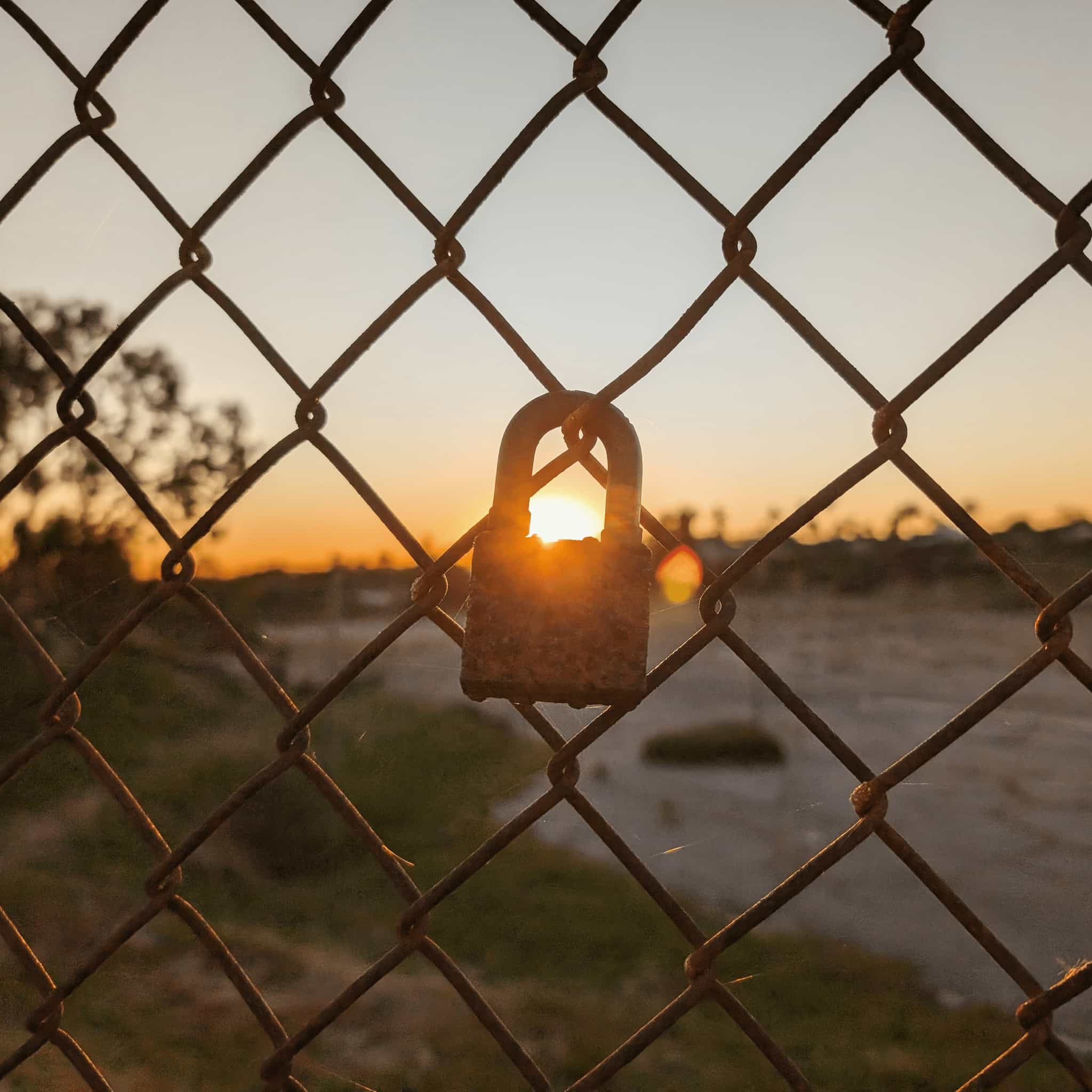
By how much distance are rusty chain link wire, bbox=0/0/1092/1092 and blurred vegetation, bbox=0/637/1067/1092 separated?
571 centimetres

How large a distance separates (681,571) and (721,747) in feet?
44.8

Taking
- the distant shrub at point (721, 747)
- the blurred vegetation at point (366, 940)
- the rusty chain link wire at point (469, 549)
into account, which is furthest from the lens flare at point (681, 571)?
the distant shrub at point (721, 747)

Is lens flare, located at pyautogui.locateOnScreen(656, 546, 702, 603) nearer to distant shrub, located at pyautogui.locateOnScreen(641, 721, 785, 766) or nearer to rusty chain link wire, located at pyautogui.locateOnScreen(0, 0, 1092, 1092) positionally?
rusty chain link wire, located at pyautogui.locateOnScreen(0, 0, 1092, 1092)

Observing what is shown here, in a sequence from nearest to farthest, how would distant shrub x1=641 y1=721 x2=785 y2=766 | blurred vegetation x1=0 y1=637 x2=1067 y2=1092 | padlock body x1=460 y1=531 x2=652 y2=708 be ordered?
padlock body x1=460 y1=531 x2=652 y2=708 → blurred vegetation x1=0 y1=637 x2=1067 y2=1092 → distant shrub x1=641 y1=721 x2=785 y2=766

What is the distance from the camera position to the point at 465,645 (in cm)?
73

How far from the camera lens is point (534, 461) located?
2.59 ft

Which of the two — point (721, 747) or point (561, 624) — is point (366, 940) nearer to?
point (721, 747)

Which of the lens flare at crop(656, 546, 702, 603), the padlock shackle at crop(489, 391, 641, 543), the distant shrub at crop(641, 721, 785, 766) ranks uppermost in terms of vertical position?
the padlock shackle at crop(489, 391, 641, 543)

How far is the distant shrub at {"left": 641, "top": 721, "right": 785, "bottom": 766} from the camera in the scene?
545 inches

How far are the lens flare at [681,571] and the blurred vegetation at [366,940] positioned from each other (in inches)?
239

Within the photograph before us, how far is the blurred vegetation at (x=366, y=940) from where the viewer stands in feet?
31.6

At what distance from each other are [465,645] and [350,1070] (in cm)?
1016

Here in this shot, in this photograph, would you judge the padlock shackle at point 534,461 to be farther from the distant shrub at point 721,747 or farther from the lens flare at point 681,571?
the distant shrub at point 721,747

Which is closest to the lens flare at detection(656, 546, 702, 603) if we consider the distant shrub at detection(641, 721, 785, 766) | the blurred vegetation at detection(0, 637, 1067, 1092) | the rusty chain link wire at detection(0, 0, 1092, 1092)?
the rusty chain link wire at detection(0, 0, 1092, 1092)
